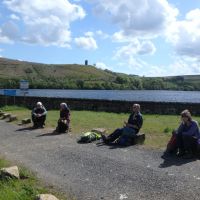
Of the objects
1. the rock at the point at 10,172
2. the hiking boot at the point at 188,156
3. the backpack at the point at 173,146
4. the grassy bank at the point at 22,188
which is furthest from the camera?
the backpack at the point at 173,146

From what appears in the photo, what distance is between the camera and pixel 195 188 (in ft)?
28.1

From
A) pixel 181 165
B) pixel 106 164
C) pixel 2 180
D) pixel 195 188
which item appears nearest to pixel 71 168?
pixel 106 164

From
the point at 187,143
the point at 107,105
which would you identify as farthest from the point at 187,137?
the point at 107,105

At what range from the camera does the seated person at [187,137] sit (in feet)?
38.7

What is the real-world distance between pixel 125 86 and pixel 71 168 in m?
155

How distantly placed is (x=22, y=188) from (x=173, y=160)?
4.24 m

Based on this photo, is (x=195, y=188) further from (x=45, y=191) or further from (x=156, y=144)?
(x=156, y=144)

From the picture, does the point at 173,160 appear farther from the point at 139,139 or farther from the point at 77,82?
the point at 77,82

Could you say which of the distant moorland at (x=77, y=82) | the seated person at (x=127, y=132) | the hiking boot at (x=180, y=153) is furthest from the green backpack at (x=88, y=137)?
the distant moorland at (x=77, y=82)

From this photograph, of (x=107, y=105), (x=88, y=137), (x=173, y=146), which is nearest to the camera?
(x=173, y=146)

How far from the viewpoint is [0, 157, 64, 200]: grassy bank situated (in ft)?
27.2

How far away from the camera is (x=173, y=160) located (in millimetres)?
11305

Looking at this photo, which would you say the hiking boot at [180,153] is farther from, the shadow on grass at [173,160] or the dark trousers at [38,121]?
the dark trousers at [38,121]

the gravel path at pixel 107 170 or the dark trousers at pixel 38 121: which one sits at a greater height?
the dark trousers at pixel 38 121
